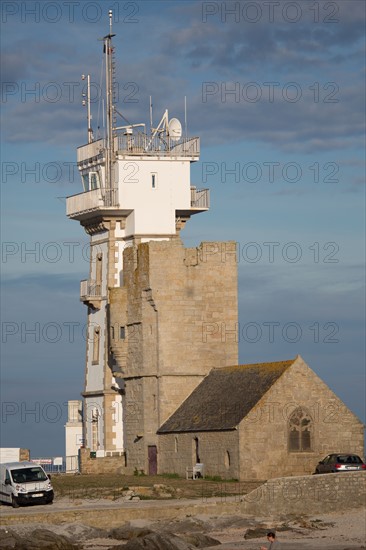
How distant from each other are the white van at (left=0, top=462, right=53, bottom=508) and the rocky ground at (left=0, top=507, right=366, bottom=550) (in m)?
5.13

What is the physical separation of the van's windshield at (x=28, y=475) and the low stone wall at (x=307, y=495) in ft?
24.7

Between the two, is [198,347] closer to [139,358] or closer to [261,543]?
[139,358]

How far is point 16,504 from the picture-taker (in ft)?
175

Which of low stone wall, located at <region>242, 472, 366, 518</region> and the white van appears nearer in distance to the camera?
low stone wall, located at <region>242, 472, 366, 518</region>

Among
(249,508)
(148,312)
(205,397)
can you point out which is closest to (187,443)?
(205,397)

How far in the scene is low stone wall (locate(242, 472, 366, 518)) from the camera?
Answer: 53.0 m

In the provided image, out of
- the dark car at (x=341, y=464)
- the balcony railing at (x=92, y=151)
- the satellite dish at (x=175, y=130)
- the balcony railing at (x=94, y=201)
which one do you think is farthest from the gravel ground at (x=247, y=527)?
the satellite dish at (x=175, y=130)

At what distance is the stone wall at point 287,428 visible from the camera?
199 feet

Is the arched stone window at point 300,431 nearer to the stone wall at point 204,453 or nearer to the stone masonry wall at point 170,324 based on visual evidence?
the stone wall at point 204,453

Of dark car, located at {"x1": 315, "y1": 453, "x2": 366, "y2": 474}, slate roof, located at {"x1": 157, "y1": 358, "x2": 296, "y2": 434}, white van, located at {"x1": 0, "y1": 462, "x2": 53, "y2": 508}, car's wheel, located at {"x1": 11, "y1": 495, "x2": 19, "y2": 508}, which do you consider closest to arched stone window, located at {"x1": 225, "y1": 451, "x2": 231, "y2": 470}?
slate roof, located at {"x1": 157, "y1": 358, "x2": 296, "y2": 434}

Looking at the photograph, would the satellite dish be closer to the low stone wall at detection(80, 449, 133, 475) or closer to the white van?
the low stone wall at detection(80, 449, 133, 475)

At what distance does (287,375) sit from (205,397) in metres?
5.67

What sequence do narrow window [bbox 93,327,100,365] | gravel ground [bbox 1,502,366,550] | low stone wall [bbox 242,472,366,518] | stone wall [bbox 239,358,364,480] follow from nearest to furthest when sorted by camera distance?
1. gravel ground [bbox 1,502,366,550]
2. low stone wall [bbox 242,472,366,518]
3. stone wall [bbox 239,358,364,480]
4. narrow window [bbox 93,327,100,365]

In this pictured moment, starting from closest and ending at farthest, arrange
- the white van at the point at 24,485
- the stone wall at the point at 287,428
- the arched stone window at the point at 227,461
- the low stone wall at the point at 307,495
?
the low stone wall at the point at 307,495, the white van at the point at 24,485, the stone wall at the point at 287,428, the arched stone window at the point at 227,461
